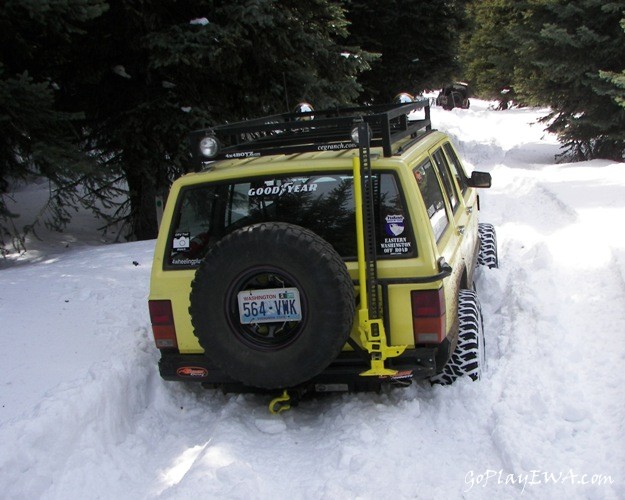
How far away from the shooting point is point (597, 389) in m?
4.08

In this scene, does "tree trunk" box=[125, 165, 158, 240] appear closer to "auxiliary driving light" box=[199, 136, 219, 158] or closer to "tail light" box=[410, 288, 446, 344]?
"auxiliary driving light" box=[199, 136, 219, 158]

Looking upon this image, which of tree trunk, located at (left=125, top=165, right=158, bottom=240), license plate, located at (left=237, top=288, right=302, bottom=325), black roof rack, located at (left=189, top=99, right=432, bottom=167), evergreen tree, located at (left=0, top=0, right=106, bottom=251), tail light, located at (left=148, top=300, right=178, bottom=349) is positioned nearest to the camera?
license plate, located at (left=237, top=288, right=302, bottom=325)

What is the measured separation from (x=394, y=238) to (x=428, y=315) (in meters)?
0.51

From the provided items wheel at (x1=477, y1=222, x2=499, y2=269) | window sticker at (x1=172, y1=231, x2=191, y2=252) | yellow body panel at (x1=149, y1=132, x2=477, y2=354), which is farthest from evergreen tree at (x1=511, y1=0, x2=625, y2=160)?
window sticker at (x1=172, y1=231, x2=191, y2=252)

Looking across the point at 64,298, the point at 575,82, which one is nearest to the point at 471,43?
the point at 575,82

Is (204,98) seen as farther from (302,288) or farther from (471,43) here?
(471,43)

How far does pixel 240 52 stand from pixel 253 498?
6.55 meters

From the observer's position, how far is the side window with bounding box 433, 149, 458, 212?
515 cm

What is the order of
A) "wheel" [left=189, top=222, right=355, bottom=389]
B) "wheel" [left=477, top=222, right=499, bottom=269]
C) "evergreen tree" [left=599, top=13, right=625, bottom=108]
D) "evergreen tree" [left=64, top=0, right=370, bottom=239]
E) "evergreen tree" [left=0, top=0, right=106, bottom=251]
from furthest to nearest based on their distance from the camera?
"evergreen tree" [left=599, top=13, right=625, bottom=108] → "evergreen tree" [left=64, top=0, right=370, bottom=239] → "wheel" [left=477, top=222, right=499, bottom=269] → "evergreen tree" [left=0, top=0, right=106, bottom=251] → "wheel" [left=189, top=222, right=355, bottom=389]

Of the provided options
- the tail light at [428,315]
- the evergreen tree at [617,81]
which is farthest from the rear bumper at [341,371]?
the evergreen tree at [617,81]

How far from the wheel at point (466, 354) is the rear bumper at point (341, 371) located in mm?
310

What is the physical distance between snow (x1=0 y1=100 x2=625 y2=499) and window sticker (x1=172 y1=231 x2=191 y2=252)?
1075mm

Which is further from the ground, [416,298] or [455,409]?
[416,298]

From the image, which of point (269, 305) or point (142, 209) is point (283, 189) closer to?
point (269, 305)
